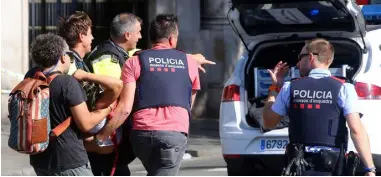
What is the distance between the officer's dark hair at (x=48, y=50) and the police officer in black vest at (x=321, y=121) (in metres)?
1.47

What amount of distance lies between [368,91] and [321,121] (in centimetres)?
263

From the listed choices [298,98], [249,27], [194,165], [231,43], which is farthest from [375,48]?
[231,43]

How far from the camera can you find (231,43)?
1923 cm

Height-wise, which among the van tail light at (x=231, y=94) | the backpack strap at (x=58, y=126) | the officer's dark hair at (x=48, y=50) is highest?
the officer's dark hair at (x=48, y=50)

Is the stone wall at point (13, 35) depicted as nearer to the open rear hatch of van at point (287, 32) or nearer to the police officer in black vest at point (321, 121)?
the open rear hatch of van at point (287, 32)

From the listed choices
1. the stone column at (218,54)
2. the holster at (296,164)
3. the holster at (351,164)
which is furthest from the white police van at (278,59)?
the stone column at (218,54)

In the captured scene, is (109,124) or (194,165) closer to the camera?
(109,124)

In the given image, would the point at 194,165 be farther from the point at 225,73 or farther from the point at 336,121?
the point at 336,121

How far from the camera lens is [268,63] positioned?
9.92 meters

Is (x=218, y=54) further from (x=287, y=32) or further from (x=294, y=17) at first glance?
(x=294, y=17)

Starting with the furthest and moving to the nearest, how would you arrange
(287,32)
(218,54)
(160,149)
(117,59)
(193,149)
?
(218,54)
(193,149)
(287,32)
(117,59)
(160,149)

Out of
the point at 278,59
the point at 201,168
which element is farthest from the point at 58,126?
the point at 201,168

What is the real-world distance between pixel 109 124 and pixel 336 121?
58.4 inches

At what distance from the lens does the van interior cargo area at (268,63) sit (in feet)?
31.2
